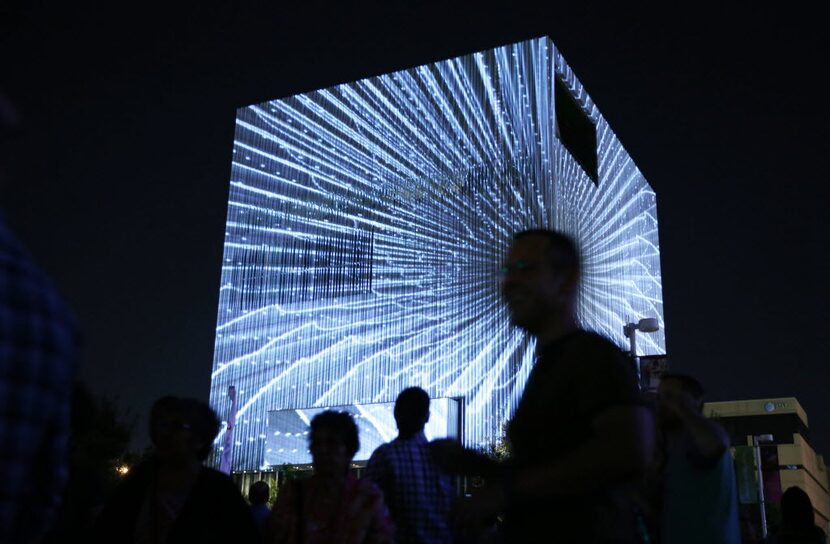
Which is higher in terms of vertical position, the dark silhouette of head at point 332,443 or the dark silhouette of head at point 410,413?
the dark silhouette of head at point 410,413

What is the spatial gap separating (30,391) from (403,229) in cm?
5319

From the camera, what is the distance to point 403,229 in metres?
→ 54.9

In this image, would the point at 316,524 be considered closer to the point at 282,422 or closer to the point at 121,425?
the point at 121,425

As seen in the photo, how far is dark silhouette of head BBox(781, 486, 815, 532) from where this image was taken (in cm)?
547

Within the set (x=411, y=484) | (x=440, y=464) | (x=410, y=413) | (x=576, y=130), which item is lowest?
(x=411, y=484)

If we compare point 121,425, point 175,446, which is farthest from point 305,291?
point 175,446

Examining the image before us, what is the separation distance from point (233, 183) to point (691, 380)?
192 feet

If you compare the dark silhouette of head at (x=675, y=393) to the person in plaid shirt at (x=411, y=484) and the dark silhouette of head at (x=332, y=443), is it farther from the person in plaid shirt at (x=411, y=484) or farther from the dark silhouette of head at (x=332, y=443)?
the dark silhouette of head at (x=332, y=443)

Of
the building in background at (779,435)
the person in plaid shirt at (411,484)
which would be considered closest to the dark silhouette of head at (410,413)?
the person in plaid shirt at (411,484)

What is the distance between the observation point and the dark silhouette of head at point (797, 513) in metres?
5.47

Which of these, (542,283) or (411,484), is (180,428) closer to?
(411,484)

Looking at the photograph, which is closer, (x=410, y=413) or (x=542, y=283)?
(x=542, y=283)

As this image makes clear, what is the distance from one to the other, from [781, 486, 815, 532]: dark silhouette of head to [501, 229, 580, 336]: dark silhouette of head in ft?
11.6

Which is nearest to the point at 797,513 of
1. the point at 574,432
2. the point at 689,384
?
the point at 689,384
